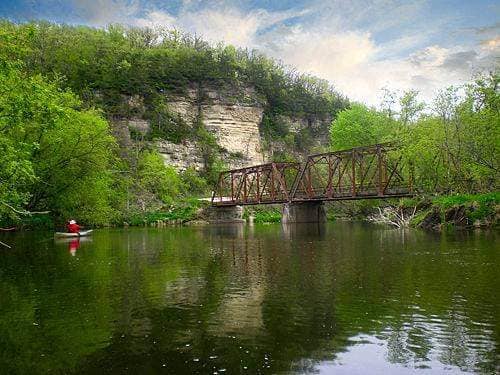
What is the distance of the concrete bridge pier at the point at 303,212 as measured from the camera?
2137 inches

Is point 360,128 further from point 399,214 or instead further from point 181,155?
point 181,155

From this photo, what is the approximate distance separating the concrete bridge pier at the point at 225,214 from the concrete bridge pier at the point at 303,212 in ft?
53.1

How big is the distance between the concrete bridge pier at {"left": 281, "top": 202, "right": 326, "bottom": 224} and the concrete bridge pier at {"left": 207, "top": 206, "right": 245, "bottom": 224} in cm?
1619

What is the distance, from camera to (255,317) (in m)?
9.09

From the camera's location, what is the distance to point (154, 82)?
9431 centimetres

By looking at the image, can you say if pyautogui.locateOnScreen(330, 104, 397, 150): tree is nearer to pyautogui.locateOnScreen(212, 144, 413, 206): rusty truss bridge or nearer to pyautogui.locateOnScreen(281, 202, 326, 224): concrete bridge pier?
pyautogui.locateOnScreen(212, 144, 413, 206): rusty truss bridge

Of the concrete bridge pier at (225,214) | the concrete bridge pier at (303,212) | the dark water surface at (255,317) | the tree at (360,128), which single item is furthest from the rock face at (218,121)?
the dark water surface at (255,317)

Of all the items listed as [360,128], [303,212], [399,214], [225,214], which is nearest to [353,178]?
[399,214]

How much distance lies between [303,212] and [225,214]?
1873 cm

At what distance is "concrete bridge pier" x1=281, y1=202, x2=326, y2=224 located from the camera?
54.3 meters

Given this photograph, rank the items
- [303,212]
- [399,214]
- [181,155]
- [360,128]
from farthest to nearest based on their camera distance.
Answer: [181,155]
[360,128]
[303,212]
[399,214]

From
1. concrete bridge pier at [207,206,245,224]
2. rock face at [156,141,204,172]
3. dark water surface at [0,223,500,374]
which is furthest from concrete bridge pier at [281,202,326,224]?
rock face at [156,141,204,172]

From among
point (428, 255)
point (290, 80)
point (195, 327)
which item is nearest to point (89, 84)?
point (290, 80)

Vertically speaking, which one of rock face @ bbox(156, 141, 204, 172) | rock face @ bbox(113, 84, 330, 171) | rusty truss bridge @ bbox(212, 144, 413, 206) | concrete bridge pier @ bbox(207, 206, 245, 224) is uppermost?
rock face @ bbox(113, 84, 330, 171)
